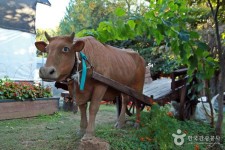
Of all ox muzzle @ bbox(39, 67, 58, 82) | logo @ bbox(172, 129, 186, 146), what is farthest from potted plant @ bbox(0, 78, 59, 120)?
logo @ bbox(172, 129, 186, 146)

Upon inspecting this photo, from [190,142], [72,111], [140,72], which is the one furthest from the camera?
[72,111]

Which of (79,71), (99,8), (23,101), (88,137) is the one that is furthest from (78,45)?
(99,8)

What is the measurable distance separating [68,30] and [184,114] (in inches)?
691

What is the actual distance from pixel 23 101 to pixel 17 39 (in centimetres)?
456

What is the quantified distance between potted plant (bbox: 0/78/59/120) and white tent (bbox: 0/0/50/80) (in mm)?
3403

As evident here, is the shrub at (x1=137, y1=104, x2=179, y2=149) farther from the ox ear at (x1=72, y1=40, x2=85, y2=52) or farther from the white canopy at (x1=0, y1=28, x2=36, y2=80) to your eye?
the white canopy at (x1=0, y1=28, x2=36, y2=80)

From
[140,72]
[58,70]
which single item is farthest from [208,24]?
[58,70]

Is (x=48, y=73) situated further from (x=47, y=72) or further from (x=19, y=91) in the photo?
(x=19, y=91)

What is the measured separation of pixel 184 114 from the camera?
16.7 ft

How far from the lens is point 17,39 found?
1009 centimetres

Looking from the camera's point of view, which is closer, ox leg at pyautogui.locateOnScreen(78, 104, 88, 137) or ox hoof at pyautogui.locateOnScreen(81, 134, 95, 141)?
ox hoof at pyautogui.locateOnScreen(81, 134, 95, 141)

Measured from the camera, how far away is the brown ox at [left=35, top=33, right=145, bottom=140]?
2715 millimetres

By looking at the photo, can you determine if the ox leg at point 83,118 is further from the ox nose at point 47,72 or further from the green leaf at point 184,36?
the green leaf at point 184,36

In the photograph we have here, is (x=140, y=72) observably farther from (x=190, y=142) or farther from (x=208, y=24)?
(x=208, y=24)
